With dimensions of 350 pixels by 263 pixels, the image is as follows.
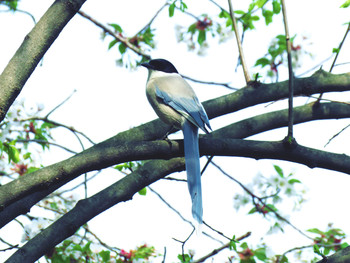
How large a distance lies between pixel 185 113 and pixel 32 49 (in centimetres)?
117

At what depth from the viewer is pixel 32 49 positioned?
2854 mm

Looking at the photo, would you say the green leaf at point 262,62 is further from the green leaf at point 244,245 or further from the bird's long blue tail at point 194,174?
the bird's long blue tail at point 194,174

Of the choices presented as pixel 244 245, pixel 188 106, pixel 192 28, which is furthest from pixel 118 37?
pixel 244 245

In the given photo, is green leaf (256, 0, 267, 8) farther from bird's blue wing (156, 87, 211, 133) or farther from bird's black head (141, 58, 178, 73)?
bird's blue wing (156, 87, 211, 133)

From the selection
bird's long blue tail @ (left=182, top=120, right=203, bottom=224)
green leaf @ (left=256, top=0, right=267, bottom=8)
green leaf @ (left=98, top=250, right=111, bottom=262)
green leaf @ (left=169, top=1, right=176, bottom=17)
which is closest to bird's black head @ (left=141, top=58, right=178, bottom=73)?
green leaf @ (left=169, top=1, right=176, bottom=17)

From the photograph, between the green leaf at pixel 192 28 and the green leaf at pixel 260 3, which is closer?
the green leaf at pixel 260 3

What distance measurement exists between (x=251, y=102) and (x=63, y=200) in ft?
8.28

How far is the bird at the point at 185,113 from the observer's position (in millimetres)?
3094

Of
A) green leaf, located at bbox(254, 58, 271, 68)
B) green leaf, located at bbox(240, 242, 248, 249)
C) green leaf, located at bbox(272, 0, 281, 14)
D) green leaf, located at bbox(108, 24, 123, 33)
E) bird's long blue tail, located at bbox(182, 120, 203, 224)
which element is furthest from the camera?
green leaf, located at bbox(108, 24, 123, 33)

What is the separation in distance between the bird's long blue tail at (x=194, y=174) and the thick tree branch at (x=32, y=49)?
1.00m

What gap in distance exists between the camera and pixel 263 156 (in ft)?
9.13

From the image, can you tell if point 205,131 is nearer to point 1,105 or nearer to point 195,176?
point 195,176

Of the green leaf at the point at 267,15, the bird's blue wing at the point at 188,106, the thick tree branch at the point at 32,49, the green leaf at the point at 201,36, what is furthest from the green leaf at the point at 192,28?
the thick tree branch at the point at 32,49

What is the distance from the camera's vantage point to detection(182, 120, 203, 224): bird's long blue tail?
3070mm
